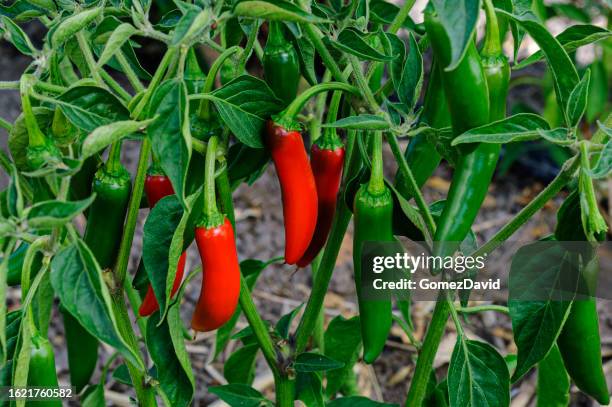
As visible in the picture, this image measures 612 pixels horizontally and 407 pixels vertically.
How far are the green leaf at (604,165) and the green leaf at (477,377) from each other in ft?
1.18

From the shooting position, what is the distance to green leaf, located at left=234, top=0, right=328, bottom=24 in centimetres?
77

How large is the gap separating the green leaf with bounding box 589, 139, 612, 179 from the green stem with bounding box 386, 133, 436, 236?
9.2 inches


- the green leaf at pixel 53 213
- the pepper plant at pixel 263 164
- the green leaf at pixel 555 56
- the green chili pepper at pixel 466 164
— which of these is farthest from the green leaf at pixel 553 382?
the green leaf at pixel 53 213

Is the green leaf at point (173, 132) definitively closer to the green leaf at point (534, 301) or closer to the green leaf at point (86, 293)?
the green leaf at point (86, 293)

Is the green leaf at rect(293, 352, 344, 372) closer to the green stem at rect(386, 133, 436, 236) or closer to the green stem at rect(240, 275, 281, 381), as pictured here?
the green stem at rect(240, 275, 281, 381)

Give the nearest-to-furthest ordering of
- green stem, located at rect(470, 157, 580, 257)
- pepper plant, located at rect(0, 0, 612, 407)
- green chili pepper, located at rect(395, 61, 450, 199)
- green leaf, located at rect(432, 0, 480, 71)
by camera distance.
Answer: green leaf, located at rect(432, 0, 480, 71), pepper plant, located at rect(0, 0, 612, 407), green stem, located at rect(470, 157, 580, 257), green chili pepper, located at rect(395, 61, 450, 199)

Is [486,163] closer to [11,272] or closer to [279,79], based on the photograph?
[279,79]

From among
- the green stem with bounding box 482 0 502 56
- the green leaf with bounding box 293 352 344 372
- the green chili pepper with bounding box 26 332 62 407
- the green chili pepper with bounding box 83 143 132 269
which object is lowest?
the green leaf with bounding box 293 352 344 372

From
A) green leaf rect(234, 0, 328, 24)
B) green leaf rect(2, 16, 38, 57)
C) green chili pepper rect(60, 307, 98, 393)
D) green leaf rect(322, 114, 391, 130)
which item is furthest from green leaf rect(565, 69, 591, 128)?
green chili pepper rect(60, 307, 98, 393)

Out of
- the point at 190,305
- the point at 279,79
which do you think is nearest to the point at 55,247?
the point at 279,79

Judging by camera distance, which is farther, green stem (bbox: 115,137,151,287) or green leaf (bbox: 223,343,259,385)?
green leaf (bbox: 223,343,259,385)

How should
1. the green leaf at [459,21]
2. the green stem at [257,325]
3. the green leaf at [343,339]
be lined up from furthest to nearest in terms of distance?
1. the green leaf at [343,339]
2. the green stem at [257,325]
3. the green leaf at [459,21]

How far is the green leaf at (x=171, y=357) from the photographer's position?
41.1 inches

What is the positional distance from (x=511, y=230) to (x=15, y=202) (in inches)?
23.7
